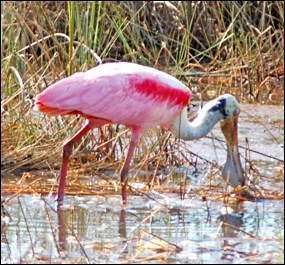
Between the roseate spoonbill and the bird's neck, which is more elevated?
the roseate spoonbill

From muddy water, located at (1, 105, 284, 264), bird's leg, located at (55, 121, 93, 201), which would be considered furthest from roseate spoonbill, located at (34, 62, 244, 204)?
muddy water, located at (1, 105, 284, 264)

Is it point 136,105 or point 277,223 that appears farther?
point 136,105

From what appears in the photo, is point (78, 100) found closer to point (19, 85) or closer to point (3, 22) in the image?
point (19, 85)

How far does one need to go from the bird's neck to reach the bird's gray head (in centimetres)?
3

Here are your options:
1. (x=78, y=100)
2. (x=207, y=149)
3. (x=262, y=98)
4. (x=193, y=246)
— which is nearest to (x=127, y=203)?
(x=78, y=100)

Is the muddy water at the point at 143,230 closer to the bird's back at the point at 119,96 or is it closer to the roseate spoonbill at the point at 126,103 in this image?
the roseate spoonbill at the point at 126,103

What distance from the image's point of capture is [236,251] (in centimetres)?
576

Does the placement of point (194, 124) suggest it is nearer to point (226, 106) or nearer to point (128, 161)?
point (226, 106)

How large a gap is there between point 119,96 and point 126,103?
0.26 ft

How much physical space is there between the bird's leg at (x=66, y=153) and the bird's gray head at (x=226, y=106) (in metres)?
1.04

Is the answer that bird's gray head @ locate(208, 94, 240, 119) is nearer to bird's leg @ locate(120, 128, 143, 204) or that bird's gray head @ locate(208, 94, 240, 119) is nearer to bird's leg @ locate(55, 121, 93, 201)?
bird's leg @ locate(120, 128, 143, 204)

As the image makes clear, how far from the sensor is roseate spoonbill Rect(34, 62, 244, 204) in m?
7.13

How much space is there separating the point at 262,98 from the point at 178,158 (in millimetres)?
3083

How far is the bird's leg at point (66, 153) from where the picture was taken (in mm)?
7090
